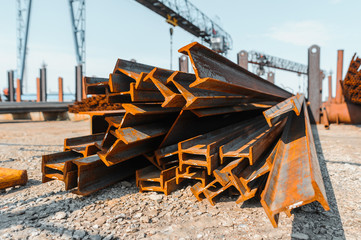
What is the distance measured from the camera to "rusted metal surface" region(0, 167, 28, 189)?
7.84 feet

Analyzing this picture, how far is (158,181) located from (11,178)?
1549 mm

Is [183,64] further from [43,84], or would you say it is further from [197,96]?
[43,84]

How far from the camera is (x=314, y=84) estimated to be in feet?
25.1

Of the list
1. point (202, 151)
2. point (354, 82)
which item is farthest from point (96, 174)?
point (354, 82)

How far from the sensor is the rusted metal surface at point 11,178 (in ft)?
7.84

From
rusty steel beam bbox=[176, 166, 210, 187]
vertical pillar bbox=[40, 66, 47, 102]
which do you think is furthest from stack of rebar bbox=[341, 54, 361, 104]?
vertical pillar bbox=[40, 66, 47, 102]

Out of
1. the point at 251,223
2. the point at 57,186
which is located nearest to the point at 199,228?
the point at 251,223

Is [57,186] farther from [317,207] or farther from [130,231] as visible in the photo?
[317,207]

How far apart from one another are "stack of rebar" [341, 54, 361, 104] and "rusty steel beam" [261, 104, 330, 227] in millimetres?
5660

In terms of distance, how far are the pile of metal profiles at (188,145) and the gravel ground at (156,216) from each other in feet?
0.42

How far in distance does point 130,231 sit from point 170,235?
0.95 feet

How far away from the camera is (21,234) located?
1619 millimetres

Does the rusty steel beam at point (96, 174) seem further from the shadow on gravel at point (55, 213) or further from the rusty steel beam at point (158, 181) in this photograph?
the rusty steel beam at point (158, 181)

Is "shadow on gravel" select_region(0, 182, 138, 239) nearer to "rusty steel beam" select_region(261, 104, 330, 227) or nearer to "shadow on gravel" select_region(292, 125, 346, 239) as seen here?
"rusty steel beam" select_region(261, 104, 330, 227)
